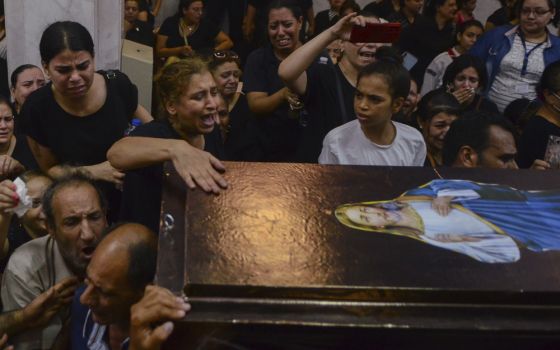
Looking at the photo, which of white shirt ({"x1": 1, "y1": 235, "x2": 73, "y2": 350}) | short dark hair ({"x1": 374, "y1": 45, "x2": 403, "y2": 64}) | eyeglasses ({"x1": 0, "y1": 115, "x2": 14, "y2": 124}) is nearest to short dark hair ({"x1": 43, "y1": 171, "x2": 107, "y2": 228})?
white shirt ({"x1": 1, "y1": 235, "x2": 73, "y2": 350})

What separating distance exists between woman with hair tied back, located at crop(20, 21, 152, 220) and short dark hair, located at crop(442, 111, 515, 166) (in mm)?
1284

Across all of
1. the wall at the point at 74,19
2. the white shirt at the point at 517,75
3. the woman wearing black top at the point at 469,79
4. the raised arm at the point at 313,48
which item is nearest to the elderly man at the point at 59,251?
the raised arm at the point at 313,48

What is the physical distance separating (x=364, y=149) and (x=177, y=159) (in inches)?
45.8

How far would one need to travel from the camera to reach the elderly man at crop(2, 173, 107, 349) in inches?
102

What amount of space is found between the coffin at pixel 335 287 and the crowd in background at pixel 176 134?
101mm

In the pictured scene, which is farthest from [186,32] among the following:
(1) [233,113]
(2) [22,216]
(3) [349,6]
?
(2) [22,216]

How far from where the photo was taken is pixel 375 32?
3.38 metres

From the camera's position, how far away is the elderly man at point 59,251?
8.50 feet

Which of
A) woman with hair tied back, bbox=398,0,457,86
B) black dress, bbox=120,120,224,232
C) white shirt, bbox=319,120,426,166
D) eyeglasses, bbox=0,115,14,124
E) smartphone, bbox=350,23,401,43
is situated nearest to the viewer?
black dress, bbox=120,120,224,232

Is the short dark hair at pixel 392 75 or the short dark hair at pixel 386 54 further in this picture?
the short dark hair at pixel 386 54

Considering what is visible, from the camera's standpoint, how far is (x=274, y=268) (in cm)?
175

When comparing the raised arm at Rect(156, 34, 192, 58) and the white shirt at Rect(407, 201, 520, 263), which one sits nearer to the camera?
the white shirt at Rect(407, 201, 520, 263)

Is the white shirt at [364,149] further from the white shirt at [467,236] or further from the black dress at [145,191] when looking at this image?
the white shirt at [467,236]

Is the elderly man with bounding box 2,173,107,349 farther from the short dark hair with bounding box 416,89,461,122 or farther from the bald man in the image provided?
the short dark hair with bounding box 416,89,461,122
